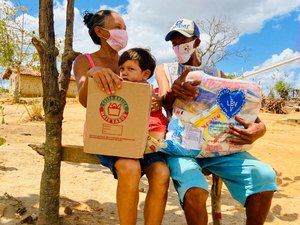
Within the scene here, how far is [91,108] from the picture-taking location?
201 cm

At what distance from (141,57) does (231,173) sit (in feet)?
3.11

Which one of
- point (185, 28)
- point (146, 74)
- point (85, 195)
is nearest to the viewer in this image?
point (146, 74)

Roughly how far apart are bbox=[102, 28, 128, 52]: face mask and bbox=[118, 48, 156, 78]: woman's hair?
0.82 ft

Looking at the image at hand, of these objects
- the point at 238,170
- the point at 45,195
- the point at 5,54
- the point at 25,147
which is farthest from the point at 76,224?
the point at 5,54

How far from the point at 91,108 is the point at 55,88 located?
2.07 feet

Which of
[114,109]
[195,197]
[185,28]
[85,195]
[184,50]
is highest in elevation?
[185,28]

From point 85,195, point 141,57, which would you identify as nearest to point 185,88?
point 141,57

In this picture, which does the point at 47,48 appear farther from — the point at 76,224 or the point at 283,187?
the point at 283,187

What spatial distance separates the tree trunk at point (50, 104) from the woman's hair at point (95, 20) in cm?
20

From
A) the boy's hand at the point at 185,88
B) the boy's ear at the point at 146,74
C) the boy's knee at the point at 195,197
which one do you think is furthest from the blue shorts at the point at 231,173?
the boy's ear at the point at 146,74

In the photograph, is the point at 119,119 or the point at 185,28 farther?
the point at 185,28

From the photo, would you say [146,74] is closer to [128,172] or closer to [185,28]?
[185,28]

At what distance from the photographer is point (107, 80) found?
76.9 inches

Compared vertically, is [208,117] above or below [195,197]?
above
